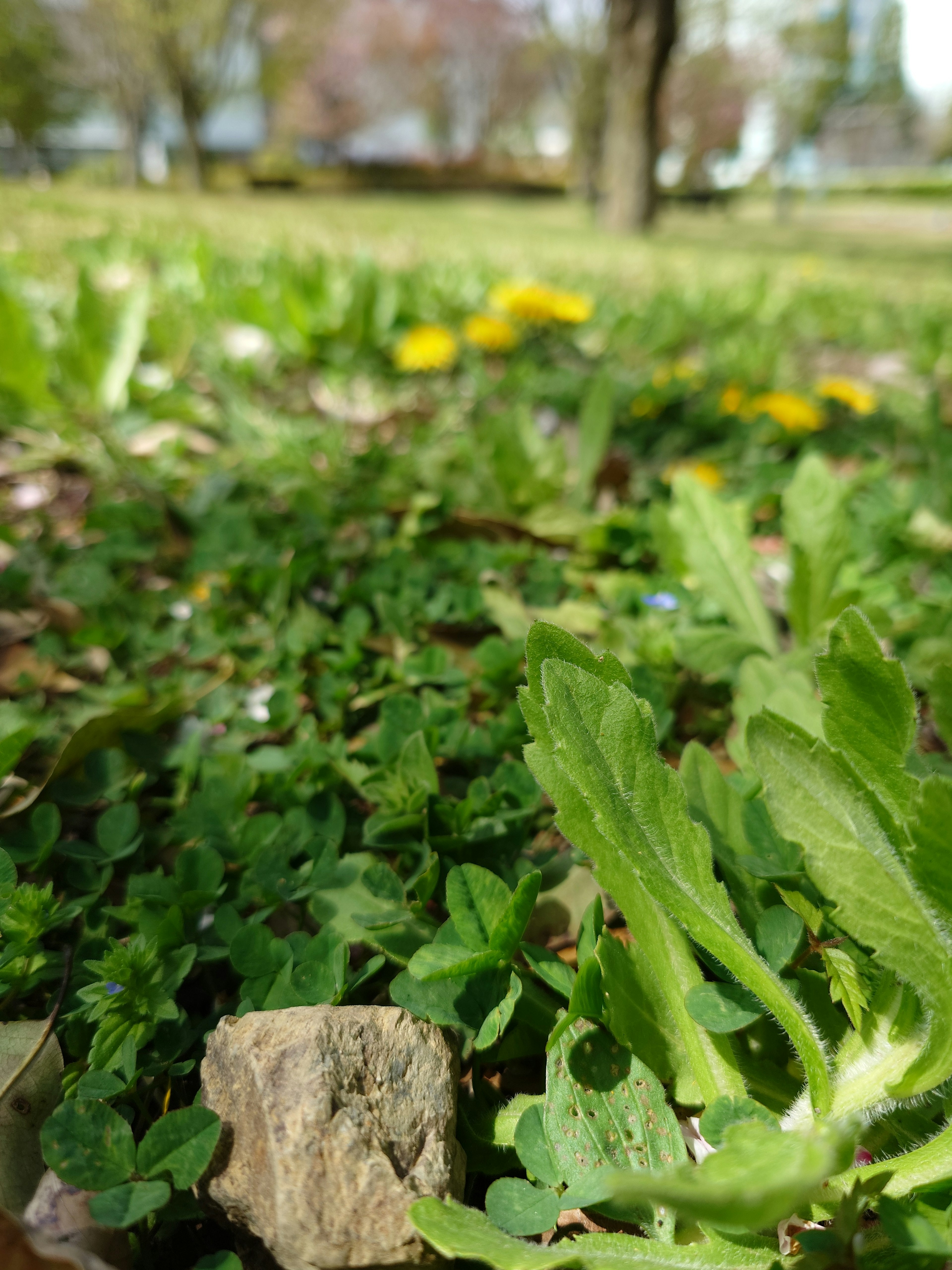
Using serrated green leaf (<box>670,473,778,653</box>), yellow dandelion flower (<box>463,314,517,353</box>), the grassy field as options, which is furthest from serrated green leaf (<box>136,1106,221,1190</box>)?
the grassy field

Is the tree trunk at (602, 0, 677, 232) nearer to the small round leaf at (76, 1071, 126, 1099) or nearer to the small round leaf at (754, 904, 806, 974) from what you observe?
the small round leaf at (754, 904, 806, 974)

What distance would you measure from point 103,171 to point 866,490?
128 ft

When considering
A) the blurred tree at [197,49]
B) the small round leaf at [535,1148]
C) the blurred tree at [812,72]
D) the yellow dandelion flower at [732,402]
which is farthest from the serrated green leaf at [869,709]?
the blurred tree at [812,72]

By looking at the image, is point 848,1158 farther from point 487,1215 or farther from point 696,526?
point 696,526

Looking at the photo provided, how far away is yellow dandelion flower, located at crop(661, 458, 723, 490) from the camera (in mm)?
2576

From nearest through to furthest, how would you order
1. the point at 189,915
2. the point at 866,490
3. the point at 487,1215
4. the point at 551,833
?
the point at 487,1215
the point at 189,915
the point at 551,833
the point at 866,490

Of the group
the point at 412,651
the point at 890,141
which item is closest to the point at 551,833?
the point at 412,651

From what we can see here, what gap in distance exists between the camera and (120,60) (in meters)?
31.3

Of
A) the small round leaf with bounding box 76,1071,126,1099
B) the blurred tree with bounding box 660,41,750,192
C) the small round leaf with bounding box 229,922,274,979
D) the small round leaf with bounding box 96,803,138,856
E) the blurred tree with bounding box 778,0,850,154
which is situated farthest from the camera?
the blurred tree with bounding box 778,0,850,154

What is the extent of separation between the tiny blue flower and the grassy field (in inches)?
116

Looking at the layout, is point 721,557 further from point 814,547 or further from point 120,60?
point 120,60

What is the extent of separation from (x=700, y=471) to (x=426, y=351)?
109cm

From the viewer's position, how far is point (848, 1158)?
77 centimetres

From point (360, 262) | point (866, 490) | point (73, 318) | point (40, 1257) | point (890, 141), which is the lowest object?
point (40, 1257)
